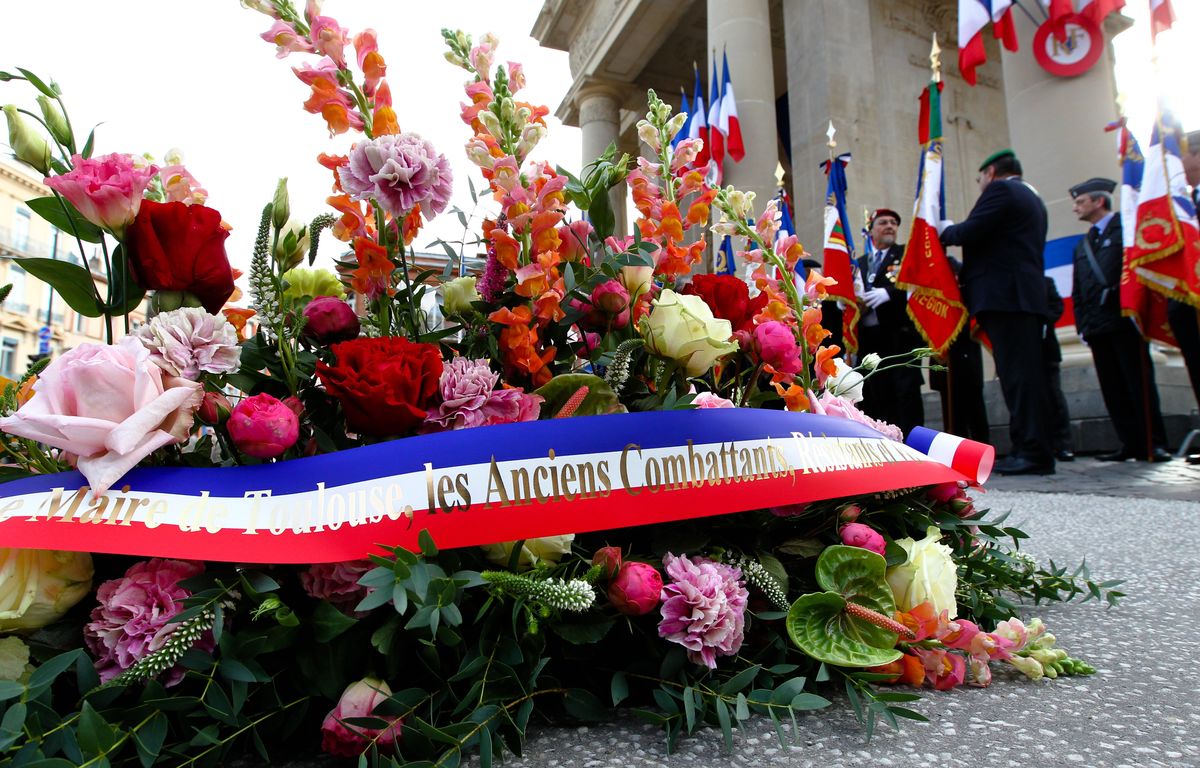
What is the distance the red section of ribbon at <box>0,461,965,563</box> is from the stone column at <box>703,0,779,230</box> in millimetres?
8202

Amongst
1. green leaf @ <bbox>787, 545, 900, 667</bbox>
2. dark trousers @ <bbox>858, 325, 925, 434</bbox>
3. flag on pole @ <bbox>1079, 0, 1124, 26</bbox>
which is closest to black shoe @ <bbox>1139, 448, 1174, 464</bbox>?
dark trousers @ <bbox>858, 325, 925, 434</bbox>

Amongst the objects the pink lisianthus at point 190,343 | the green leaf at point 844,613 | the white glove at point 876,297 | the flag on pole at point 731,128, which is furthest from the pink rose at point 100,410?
the flag on pole at point 731,128

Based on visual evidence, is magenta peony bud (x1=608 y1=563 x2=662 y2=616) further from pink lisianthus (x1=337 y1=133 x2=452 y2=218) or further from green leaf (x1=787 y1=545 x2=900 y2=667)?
pink lisianthus (x1=337 y1=133 x2=452 y2=218)

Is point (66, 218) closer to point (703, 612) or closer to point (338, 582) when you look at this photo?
point (338, 582)

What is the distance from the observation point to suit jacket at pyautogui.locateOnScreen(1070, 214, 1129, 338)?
5.26 meters

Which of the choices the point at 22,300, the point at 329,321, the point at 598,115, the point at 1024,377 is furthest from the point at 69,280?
the point at 22,300

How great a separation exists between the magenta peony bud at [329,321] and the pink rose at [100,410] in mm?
258

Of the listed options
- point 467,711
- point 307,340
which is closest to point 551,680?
point 467,711

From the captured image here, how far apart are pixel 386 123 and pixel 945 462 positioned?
1.19 meters

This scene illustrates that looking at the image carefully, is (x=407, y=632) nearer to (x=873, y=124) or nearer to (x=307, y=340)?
(x=307, y=340)

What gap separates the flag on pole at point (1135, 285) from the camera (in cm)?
497

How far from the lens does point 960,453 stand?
4.50ft

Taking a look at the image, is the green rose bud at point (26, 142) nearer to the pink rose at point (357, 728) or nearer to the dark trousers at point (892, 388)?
the pink rose at point (357, 728)

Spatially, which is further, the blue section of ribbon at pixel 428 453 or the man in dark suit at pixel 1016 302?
the man in dark suit at pixel 1016 302
